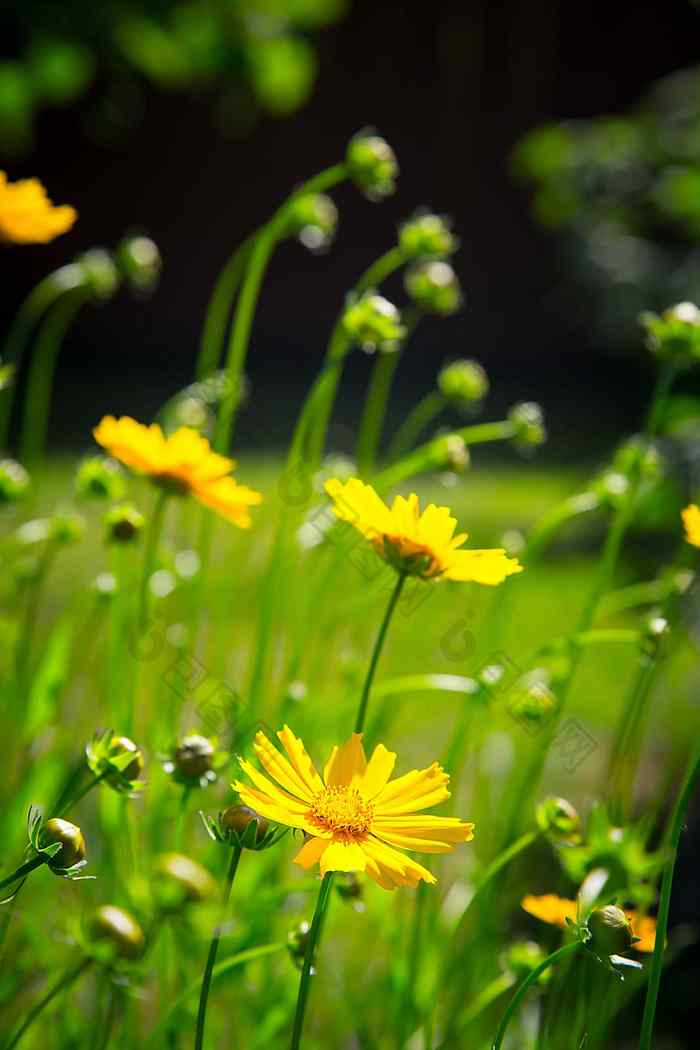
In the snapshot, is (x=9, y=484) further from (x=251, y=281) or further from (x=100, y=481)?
(x=251, y=281)

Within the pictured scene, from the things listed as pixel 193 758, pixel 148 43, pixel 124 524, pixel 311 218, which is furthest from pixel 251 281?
pixel 148 43

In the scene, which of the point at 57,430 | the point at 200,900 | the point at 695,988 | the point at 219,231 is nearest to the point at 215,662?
the point at 200,900

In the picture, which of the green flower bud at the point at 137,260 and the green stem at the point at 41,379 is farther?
the green stem at the point at 41,379

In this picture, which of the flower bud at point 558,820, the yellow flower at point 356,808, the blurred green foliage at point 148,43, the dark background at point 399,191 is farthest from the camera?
the dark background at point 399,191

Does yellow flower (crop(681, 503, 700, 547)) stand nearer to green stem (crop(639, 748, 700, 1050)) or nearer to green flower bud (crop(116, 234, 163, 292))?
green stem (crop(639, 748, 700, 1050))

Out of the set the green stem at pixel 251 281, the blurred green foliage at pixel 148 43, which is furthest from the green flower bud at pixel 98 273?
the blurred green foliage at pixel 148 43

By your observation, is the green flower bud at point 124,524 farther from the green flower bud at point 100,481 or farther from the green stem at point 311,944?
the green stem at point 311,944
